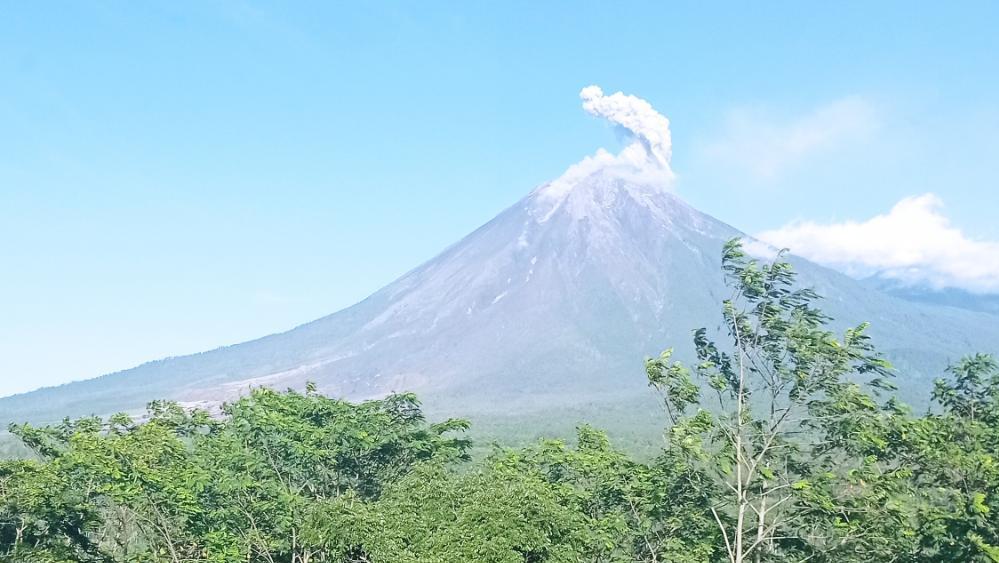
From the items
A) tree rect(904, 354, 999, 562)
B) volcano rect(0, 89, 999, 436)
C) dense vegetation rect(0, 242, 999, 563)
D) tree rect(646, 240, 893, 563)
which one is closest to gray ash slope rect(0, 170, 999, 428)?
volcano rect(0, 89, 999, 436)

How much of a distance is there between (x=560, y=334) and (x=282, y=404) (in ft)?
439

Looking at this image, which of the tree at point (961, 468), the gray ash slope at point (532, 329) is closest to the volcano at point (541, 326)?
the gray ash slope at point (532, 329)

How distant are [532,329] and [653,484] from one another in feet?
456

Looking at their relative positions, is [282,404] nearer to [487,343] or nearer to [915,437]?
[915,437]

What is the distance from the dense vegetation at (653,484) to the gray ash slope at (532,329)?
3586 inches

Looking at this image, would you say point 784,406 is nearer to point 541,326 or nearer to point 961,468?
point 961,468

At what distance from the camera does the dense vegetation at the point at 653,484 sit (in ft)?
42.5

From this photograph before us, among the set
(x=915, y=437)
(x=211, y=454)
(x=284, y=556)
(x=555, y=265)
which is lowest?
(x=284, y=556)

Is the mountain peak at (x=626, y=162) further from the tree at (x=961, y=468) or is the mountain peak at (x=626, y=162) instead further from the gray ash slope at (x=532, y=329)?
the tree at (x=961, y=468)

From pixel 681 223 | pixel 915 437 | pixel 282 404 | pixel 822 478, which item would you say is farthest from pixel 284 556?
pixel 681 223

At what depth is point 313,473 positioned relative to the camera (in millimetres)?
19266

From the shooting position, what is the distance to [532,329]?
6112 inches

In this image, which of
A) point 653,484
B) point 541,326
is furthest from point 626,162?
point 653,484

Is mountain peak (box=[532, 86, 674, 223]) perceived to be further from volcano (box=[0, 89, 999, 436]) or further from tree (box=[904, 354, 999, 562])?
tree (box=[904, 354, 999, 562])
